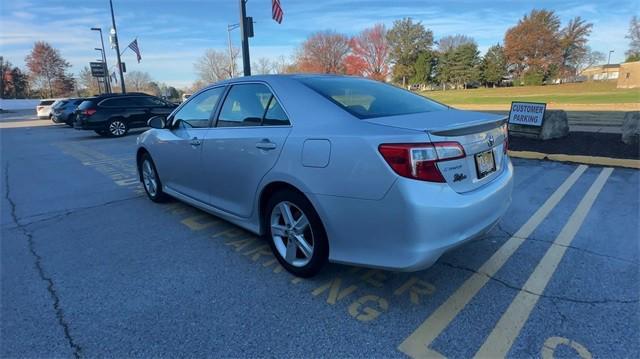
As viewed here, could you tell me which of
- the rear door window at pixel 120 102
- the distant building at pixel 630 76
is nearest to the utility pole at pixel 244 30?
the rear door window at pixel 120 102

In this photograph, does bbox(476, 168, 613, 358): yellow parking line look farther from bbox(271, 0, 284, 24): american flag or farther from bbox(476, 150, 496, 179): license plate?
bbox(271, 0, 284, 24): american flag

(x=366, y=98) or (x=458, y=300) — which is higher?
(x=366, y=98)

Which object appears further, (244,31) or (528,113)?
(244,31)

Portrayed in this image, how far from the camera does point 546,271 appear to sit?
2.87 metres

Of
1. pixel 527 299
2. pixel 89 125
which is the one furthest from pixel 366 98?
pixel 89 125

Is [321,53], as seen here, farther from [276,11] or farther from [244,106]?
[244,106]

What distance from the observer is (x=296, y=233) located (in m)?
2.78

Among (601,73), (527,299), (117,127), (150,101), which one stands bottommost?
(527,299)

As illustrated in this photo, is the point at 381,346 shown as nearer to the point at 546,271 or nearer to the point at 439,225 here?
the point at 439,225

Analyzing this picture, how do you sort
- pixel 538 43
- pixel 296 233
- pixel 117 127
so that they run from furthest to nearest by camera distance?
pixel 538 43 → pixel 117 127 → pixel 296 233

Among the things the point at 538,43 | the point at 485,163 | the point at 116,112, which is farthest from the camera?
the point at 538,43

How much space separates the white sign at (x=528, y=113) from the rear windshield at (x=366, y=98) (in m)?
6.15

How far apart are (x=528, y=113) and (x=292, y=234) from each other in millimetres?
7746

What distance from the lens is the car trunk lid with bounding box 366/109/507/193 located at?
7.22 ft
